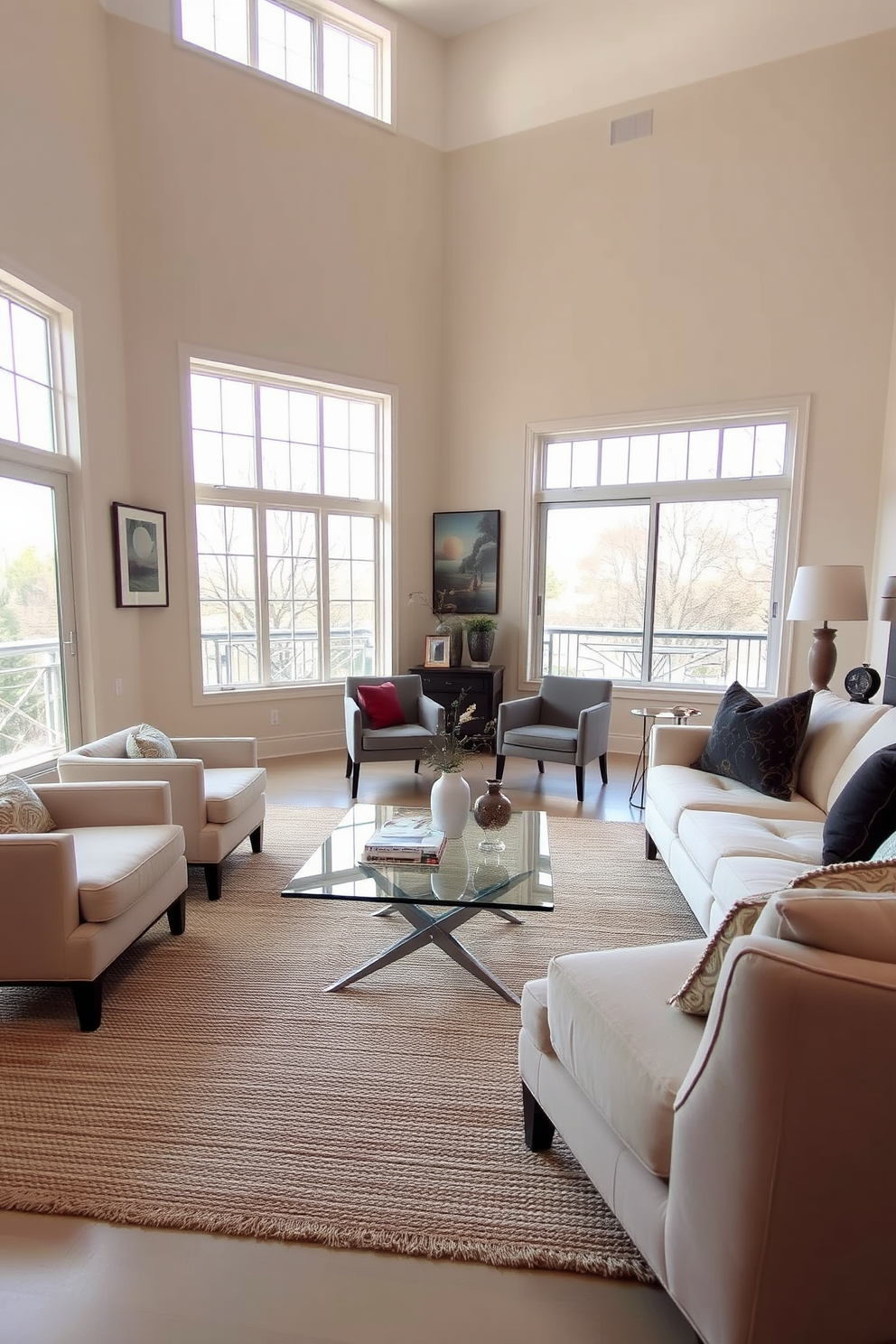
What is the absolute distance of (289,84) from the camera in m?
5.39

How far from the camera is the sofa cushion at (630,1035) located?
4.17ft

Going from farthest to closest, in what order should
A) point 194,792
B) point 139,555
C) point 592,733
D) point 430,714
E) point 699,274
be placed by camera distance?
1. point 699,274
2. point 430,714
3. point 139,555
4. point 592,733
5. point 194,792

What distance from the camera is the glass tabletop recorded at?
7.63ft

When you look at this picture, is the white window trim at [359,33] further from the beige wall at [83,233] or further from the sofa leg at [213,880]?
the sofa leg at [213,880]

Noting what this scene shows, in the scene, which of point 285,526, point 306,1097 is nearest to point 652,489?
point 285,526

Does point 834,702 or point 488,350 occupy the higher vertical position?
point 488,350

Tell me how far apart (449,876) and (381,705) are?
2.69 metres

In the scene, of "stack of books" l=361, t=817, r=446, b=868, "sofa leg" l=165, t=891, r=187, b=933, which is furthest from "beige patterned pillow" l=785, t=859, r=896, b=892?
"sofa leg" l=165, t=891, r=187, b=933

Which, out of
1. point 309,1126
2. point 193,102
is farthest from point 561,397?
point 309,1126

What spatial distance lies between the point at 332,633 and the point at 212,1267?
507cm

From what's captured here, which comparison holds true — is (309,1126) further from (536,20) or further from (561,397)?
(536,20)

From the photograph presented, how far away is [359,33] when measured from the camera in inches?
231

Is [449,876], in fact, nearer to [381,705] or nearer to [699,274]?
[381,705]

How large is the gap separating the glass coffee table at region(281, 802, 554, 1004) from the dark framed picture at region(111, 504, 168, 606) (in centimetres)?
284
